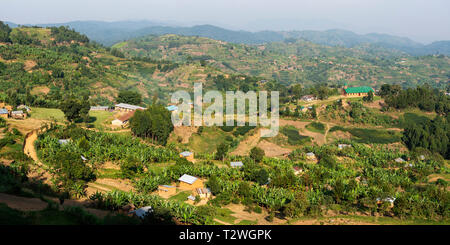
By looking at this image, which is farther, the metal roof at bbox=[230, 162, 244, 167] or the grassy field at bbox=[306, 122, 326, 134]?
the grassy field at bbox=[306, 122, 326, 134]

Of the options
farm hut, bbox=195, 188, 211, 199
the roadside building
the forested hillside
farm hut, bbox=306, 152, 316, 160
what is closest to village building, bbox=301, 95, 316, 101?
the roadside building

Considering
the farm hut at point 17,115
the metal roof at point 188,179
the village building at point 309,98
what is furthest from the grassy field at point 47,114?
the village building at point 309,98

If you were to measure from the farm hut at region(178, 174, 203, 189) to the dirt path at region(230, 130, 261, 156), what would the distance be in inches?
633

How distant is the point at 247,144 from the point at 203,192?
22.4 m

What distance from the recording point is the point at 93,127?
42.3 metres

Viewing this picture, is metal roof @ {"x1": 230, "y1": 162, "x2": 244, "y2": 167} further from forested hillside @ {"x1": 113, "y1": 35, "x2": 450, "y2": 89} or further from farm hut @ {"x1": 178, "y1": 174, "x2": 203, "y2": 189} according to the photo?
forested hillside @ {"x1": 113, "y1": 35, "x2": 450, "y2": 89}

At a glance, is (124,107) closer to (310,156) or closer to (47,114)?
(47,114)

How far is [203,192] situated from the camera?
88.4 feet

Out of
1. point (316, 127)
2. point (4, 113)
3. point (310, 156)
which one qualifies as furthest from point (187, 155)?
point (316, 127)

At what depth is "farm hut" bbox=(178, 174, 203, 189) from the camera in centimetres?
2814

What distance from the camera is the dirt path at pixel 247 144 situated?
45.5 meters

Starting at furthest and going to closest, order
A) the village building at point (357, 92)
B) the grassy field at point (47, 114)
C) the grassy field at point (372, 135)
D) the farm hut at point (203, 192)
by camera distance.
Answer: the village building at point (357, 92), the grassy field at point (372, 135), the grassy field at point (47, 114), the farm hut at point (203, 192)

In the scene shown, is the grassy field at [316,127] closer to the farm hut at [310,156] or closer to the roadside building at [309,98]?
the farm hut at [310,156]

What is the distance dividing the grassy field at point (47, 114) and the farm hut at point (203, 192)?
82.3 ft
